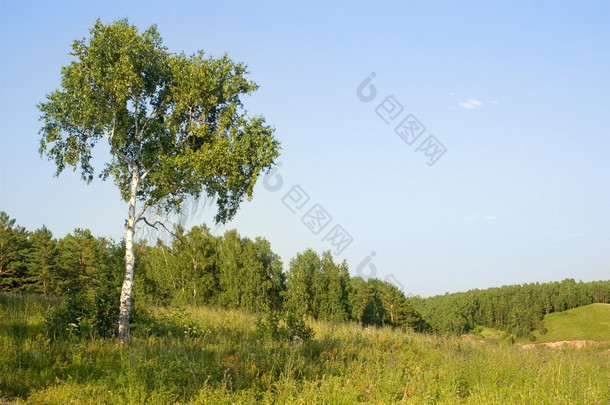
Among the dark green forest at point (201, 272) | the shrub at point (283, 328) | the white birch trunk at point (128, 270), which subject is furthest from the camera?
the dark green forest at point (201, 272)

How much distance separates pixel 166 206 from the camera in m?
16.8

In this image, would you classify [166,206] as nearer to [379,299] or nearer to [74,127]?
[74,127]

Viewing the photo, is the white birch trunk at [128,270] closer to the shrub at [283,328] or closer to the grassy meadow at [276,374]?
the grassy meadow at [276,374]

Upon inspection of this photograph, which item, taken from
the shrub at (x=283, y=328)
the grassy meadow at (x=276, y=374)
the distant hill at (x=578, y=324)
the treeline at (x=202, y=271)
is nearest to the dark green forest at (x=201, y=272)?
the treeline at (x=202, y=271)

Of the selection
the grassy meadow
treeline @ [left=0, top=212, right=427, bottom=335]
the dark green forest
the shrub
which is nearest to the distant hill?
the dark green forest

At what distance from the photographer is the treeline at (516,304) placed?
335ft

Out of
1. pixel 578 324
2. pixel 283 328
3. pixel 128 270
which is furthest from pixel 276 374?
pixel 578 324

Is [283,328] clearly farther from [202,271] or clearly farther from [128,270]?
[202,271]

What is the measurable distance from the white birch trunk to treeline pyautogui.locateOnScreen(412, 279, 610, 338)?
95.5 m

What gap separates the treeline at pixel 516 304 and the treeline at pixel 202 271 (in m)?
61.7

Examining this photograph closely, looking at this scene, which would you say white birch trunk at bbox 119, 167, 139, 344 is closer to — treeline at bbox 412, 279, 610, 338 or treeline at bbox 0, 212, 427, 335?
treeline at bbox 0, 212, 427, 335

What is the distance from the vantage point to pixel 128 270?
15.0 metres

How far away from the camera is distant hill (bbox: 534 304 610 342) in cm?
8675

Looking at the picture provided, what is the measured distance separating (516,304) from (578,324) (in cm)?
1297
